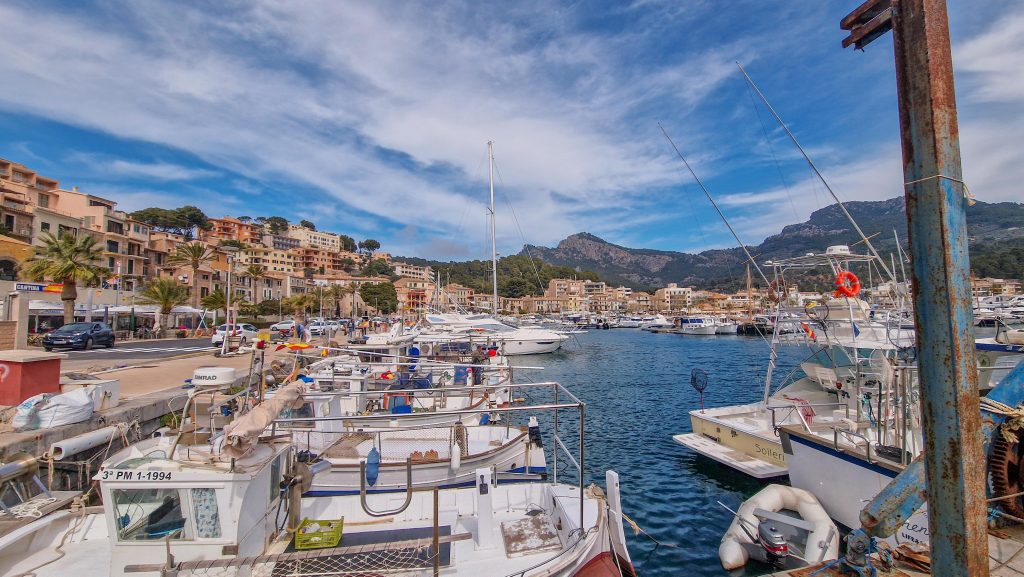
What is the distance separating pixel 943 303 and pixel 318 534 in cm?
741

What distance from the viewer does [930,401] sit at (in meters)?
3.12

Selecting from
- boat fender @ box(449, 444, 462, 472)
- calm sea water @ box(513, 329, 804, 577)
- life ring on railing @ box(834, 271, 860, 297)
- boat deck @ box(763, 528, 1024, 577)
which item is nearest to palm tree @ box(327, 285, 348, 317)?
calm sea water @ box(513, 329, 804, 577)

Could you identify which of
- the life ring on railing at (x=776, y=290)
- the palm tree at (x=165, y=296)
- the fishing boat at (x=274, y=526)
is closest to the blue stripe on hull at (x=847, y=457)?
the life ring on railing at (x=776, y=290)

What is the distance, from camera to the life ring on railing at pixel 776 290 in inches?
526

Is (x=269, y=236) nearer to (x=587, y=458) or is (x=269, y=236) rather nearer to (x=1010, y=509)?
(x=587, y=458)

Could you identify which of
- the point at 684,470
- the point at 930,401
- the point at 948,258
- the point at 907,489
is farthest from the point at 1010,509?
→ the point at 684,470

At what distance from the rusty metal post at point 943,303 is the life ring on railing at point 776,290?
36.5ft

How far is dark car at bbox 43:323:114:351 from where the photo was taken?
Answer: 2464 centimetres

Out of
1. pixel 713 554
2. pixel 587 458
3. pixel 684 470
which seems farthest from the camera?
pixel 587 458

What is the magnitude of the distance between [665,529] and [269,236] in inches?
5554

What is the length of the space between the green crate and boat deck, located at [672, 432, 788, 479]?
32.8 feet

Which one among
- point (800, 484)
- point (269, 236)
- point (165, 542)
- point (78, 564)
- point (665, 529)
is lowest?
point (665, 529)

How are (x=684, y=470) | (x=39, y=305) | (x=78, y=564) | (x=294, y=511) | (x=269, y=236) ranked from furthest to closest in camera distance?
(x=269, y=236) < (x=39, y=305) < (x=684, y=470) < (x=294, y=511) < (x=78, y=564)

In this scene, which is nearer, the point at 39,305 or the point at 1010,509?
the point at 1010,509
